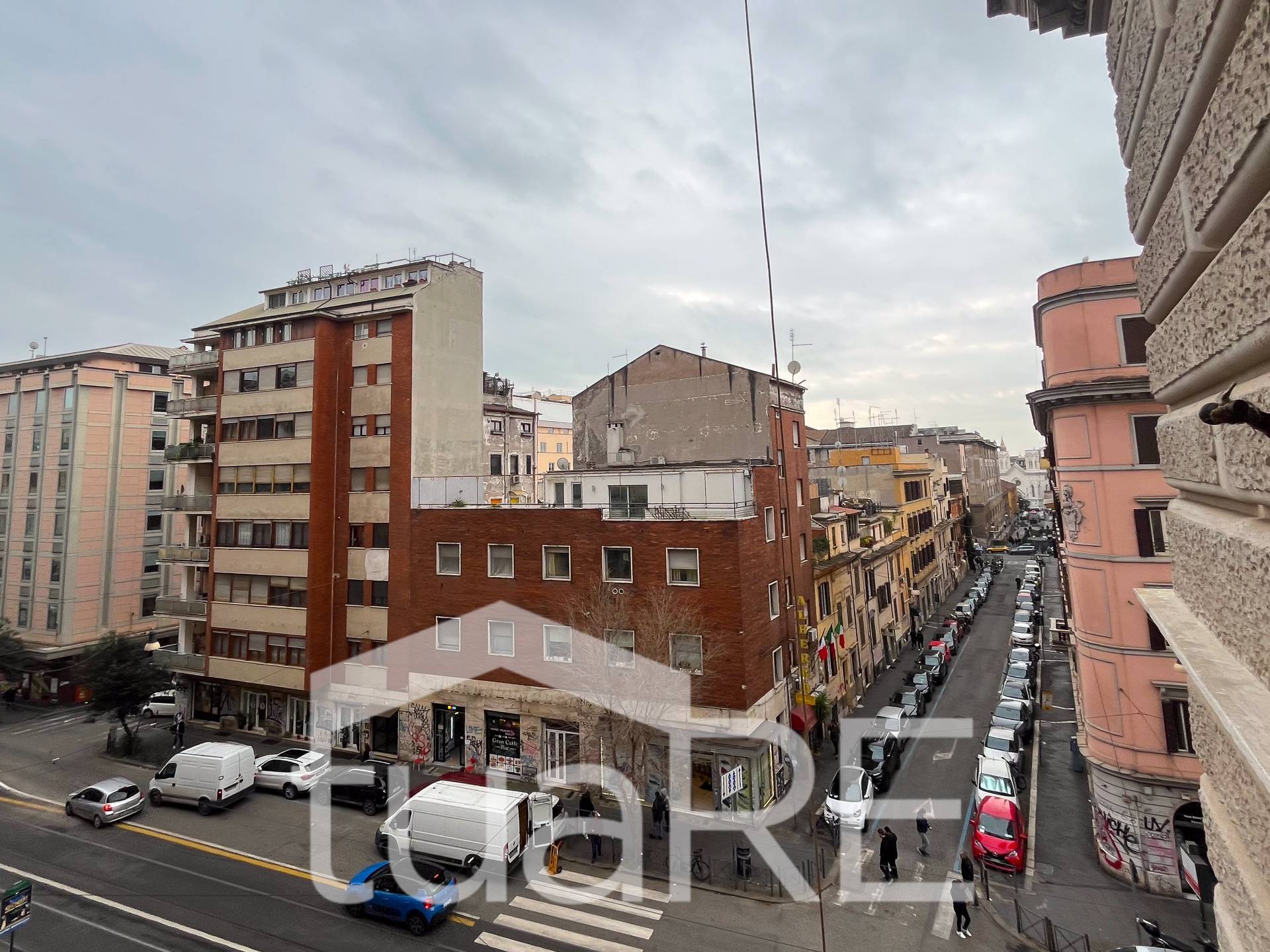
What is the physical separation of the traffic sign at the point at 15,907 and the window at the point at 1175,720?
28.0 m

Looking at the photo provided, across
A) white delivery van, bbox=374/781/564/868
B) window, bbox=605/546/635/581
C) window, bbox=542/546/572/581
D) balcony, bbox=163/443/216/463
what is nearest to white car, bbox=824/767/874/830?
white delivery van, bbox=374/781/564/868

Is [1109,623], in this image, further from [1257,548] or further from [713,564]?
[1257,548]

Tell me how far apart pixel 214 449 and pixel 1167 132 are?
3909cm

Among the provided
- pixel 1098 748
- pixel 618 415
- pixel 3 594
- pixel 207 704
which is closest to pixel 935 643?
pixel 1098 748

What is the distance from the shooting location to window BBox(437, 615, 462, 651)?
27.3 meters

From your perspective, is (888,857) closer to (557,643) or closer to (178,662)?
(557,643)

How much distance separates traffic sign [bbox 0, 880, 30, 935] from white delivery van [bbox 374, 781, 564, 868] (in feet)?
28.4

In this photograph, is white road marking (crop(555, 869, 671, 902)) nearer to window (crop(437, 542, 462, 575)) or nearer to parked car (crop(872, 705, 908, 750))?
window (crop(437, 542, 462, 575))

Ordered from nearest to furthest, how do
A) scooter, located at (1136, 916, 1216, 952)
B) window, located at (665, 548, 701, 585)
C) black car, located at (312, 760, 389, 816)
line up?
1. scooter, located at (1136, 916, 1216, 952)
2. window, located at (665, 548, 701, 585)
3. black car, located at (312, 760, 389, 816)

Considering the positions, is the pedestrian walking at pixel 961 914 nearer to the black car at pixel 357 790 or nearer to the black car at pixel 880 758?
the black car at pixel 880 758

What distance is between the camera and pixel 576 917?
17.0 meters

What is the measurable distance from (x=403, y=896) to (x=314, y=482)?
1982 centimetres

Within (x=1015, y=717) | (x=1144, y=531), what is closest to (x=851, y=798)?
(x=1015, y=717)

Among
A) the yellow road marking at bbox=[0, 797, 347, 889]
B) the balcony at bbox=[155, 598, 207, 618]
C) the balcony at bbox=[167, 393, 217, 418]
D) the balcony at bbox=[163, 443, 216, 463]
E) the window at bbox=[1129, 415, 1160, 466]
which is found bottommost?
the yellow road marking at bbox=[0, 797, 347, 889]
